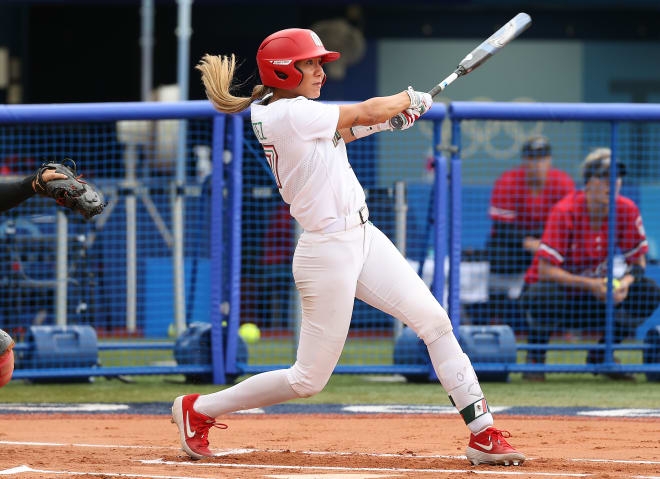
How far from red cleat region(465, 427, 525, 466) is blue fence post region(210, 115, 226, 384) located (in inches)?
145

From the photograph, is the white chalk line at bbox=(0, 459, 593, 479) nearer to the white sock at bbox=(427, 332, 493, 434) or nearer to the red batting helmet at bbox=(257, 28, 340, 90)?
the white sock at bbox=(427, 332, 493, 434)

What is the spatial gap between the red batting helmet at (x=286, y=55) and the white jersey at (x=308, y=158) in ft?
0.35

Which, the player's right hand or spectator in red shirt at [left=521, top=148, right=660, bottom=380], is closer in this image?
the player's right hand

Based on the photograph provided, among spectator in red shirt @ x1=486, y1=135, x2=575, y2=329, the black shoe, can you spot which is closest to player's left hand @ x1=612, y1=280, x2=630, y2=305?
the black shoe

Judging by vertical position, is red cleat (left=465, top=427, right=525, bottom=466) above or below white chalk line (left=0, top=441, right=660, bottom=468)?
above

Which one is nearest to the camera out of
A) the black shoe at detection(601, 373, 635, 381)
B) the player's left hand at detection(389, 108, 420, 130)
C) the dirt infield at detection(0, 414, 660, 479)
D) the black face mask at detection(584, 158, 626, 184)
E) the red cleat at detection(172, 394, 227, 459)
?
the dirt infield at detection(0, 414, 660, 479)

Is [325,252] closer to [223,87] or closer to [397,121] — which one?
[397,121]

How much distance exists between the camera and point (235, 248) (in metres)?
9.19

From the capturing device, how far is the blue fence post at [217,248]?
9.18m

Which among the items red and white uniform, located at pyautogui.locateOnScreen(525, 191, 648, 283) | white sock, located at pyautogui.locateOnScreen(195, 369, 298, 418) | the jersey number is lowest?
white sock, located at pyautogui.locateOnScreen(195, 369, 298, 418)

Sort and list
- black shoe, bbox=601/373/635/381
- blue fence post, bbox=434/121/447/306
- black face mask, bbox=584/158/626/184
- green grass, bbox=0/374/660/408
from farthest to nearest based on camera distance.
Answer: black shoe, bbox=601/373/635/381
black face mask, bbox=584/158/626/184
blue fence post, bbox=434/121/447/306
green grass, bbox=0/374/660/408

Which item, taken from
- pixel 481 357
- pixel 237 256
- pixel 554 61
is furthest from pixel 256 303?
pixel 554 61

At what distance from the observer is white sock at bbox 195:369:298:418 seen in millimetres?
5863

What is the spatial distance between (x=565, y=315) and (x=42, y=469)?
17.3ft
